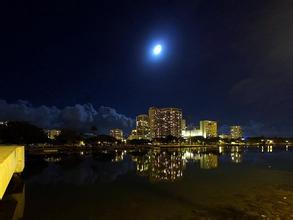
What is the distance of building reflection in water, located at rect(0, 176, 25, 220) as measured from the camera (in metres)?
21.4

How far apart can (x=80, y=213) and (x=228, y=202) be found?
34.0 ft

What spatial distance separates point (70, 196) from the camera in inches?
1129

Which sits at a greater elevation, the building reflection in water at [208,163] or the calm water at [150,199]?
the building reflection in water at [208,163]

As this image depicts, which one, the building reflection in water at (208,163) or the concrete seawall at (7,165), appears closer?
the concrete seawall at (7,165)

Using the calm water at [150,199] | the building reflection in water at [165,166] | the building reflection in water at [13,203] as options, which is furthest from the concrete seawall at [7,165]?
the building reflection in water at [165,166]

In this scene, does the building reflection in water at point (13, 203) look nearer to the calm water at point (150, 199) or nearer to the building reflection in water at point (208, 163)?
the calm water at point (150, 199)

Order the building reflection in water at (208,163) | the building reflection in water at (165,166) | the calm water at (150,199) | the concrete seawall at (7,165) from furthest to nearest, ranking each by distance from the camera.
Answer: the building reflection in water at (208,163)
the building reflection in water at (165,166)
the calm water at (150,199)
the concrete seawall at (7,165)

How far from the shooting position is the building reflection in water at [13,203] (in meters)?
21.4

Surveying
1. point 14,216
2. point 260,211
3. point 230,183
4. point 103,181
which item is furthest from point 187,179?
point 14,216

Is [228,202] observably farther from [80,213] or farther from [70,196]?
[70,196]

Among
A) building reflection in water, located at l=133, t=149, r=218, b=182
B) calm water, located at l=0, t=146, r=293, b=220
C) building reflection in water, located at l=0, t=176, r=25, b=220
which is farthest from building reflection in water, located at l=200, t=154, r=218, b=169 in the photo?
building reflection in water, located at l=0, t=176, r=25, b=220

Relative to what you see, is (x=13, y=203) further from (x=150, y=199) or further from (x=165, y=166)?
(x=165, y=166)

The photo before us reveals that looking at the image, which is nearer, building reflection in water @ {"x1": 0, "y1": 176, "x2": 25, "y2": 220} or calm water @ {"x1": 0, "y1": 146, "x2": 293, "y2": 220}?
calm water @ {"x1": 0, "y1": 146, "x2": 293, "y2": 220}

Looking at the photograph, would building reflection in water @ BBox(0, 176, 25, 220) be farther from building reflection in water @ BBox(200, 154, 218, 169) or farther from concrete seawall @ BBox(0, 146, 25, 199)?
building reflection in water @ BBox(200, 154, 218, 169)
